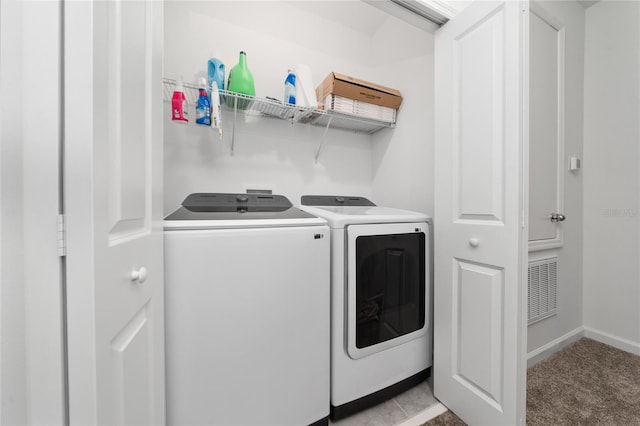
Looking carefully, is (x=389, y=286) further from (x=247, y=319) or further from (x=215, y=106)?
(x=215, y=106)

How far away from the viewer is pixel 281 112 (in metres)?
1.71

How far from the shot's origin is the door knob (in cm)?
59

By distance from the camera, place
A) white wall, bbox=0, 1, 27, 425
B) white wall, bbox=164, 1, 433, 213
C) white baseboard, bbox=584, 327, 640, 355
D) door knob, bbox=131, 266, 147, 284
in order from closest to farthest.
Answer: white wall, bbox=0, 1, 27, 425, door knob, bbox=131, 266, 147, 284, white wall, bbox=164, 1, 433, 213, white baseboard, bbox=584, 327, 640, 355

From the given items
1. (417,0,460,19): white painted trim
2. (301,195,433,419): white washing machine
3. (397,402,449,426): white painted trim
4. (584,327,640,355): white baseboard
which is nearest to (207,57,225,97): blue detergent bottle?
(301,195,433,419): white washing machine

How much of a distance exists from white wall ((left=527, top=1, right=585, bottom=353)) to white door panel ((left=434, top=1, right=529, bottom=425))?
101 centimetres

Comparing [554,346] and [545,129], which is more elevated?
[545,129]

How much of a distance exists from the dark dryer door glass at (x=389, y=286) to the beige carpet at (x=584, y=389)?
20.3 inches

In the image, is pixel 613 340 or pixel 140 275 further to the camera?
pixel 613 340

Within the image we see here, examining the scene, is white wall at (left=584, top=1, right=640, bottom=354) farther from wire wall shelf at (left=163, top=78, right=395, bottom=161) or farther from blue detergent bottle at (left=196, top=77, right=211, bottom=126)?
blue detergent bottle at (left=196, top=77, right=211, bottom=126)

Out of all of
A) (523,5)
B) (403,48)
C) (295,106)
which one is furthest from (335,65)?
(523,5)

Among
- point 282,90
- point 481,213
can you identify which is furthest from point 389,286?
point 282,90

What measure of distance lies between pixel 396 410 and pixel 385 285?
27.9 inches

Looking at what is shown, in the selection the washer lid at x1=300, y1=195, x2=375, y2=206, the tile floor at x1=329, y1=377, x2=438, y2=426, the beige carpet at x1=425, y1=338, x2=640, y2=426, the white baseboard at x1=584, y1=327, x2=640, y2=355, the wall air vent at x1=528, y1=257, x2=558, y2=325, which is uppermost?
the washer lid at x1=300, y1=195, x2=375, y2=206

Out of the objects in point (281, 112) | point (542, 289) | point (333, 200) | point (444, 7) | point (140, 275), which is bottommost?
point (542, 289)
